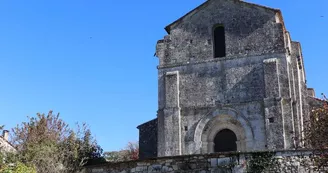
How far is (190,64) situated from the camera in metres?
23.7

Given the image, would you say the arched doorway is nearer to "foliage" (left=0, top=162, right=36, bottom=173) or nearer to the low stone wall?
the low stone wall

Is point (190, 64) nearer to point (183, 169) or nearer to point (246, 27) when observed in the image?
point (246, 27)

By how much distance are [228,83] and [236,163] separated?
9.34 m

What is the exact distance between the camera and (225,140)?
22844 millimetres

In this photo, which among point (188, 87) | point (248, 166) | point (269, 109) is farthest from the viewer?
point (188, 87)

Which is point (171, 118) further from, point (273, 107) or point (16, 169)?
point (16, 169)

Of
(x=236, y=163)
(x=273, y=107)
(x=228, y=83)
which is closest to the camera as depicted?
(x=236, y=163)

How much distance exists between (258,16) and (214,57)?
3.09m

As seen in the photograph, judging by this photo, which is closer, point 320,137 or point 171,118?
point 320,137

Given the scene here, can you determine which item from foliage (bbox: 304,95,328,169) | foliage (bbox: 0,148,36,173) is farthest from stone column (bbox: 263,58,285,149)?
foliage (bbox: 0,148,36,173)

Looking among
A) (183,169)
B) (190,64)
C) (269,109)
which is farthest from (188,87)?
(183,169)

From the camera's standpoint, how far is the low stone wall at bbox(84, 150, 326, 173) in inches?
533

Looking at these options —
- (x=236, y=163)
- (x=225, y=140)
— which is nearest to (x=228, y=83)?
(x=225, y=140)

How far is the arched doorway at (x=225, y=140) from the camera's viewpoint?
22.8 m
